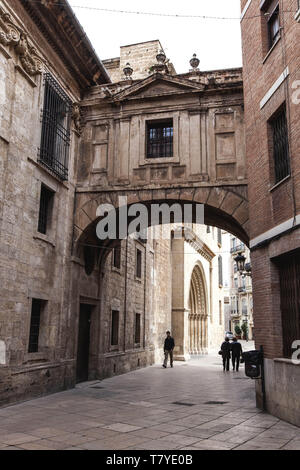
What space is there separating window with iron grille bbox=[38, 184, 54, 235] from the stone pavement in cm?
435

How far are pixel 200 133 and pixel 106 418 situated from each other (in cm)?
803

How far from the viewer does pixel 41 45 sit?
37.0 feet

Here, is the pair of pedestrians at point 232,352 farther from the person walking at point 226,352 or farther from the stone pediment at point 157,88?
the stone pediment at point 157,88

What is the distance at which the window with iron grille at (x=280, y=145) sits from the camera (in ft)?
28.7

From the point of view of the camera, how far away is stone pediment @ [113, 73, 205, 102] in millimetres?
12664

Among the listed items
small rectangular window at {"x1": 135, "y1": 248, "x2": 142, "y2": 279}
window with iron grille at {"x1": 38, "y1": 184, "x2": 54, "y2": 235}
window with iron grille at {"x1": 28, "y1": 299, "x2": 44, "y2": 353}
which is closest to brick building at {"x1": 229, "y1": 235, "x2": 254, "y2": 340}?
small rectangular window at {"x1": 135, "y1": 248, "x2": 142, "y2": 279}

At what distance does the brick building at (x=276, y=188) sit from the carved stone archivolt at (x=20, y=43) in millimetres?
5293

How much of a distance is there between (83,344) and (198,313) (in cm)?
1825

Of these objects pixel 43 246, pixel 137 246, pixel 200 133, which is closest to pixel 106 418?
pixel 43 246

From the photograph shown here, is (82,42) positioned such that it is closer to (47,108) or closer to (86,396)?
(47,108)

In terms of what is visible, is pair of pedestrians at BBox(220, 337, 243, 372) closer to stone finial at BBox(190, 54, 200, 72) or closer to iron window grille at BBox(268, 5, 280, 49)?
stone finial at BBox(190, 54, 200, 72)

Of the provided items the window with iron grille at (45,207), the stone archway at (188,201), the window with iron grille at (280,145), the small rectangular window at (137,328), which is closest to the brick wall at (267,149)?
the window with iron grille at (280,145)

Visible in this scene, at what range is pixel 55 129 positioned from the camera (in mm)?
12023

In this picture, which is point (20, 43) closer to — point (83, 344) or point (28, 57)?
point (28, 57)
